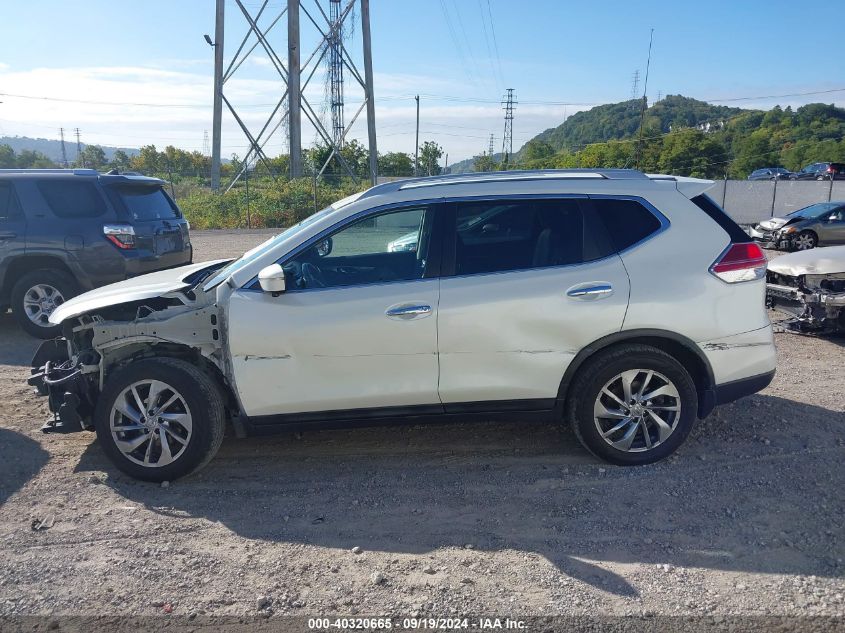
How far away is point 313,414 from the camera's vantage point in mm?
4242

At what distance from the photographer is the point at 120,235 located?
304 inches

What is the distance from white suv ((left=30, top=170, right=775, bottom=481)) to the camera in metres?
4.13

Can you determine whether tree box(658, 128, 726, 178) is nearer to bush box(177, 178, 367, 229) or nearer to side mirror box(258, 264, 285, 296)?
bush box(177, 178, 367, 229)

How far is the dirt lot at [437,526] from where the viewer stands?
3143 mm

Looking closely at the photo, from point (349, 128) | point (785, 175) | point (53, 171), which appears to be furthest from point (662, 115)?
point (53, 171)

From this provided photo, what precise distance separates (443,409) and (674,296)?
1.62 meters

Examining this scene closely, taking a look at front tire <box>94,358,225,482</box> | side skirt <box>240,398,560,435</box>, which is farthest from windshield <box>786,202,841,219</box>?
front tire <box>94,358,225,482</box>

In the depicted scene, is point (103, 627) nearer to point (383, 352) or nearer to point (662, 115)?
point (383, 352)

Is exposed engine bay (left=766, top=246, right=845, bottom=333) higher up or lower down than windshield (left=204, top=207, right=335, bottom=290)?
lower down

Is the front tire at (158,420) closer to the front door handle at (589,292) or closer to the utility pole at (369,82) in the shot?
the front door handle at (589,292)

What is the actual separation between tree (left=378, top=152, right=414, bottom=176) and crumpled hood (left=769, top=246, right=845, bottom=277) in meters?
43.2

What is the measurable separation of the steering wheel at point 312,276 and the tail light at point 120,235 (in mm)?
4404

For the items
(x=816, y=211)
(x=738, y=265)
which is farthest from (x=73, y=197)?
(x=816, y=211)

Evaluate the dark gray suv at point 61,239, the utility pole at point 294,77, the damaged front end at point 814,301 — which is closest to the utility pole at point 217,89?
the utility pole at point 294,77
